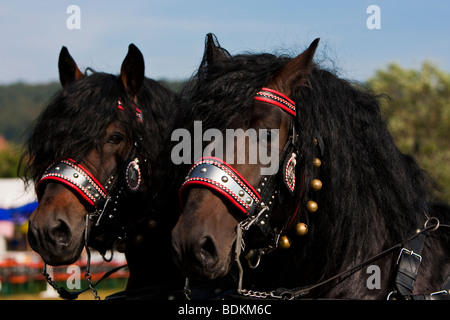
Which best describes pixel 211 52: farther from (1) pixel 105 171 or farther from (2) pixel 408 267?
(2) pixel 408 267

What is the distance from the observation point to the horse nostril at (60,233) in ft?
11.9

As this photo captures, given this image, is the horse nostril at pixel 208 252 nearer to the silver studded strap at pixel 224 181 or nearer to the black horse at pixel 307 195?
the black horse at pixel 307 195

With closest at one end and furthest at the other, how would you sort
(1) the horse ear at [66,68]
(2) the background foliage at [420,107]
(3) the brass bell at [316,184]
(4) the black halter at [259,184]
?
(4) the black halter at [259,184]
(3) the brass bell at [316,184]
(1) the horse ear at [66,68]
(2) the background foliage at [420,107]

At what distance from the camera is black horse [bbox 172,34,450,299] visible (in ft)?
9.40

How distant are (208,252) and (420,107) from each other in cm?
2558

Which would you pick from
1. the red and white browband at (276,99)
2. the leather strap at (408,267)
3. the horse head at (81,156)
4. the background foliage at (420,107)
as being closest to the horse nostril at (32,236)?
the horse head at (81,156)

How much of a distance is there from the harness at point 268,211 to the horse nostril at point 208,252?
0.16 meters

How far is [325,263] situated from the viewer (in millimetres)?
3266

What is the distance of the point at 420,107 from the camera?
26406 mm

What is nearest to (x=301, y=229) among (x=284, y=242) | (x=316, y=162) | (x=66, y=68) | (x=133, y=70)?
(x=284, y=242)

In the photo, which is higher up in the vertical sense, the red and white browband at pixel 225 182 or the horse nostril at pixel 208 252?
the red and white browband at pixel 225 182

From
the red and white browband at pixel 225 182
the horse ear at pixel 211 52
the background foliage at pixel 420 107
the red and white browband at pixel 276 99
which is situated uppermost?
the background foliage at pixel 420 107
